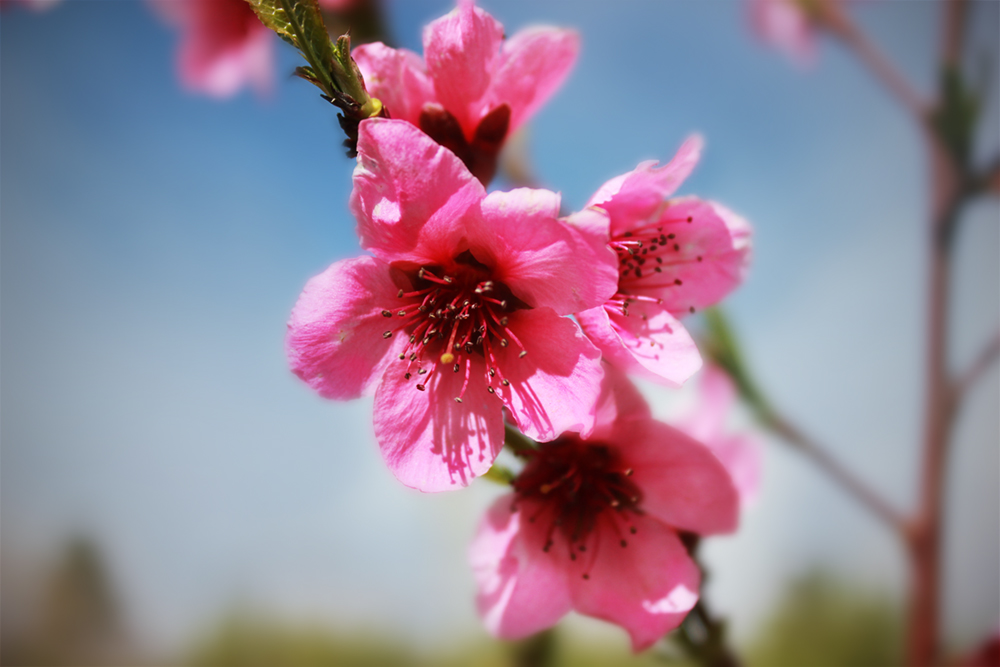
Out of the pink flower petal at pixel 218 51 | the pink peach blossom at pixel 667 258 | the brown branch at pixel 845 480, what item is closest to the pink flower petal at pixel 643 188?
the pink peach blossom at pixel 667 258

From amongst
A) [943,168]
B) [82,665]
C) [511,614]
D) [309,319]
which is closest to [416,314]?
[309,319]

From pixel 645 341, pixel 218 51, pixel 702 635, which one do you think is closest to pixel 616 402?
pixel 645 341

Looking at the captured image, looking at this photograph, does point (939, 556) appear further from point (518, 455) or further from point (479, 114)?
point (479, 114)

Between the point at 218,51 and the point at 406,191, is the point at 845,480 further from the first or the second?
the point at 218,51

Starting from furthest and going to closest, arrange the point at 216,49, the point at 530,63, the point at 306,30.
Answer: the point at 216,49
the point at 530,63
the point at 306,30

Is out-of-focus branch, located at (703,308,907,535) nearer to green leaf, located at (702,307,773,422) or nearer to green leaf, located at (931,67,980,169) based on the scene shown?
green leaf, located at (702,307,773,422)

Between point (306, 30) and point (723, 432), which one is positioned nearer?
point (306, 30)

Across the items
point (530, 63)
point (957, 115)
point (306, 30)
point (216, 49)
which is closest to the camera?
point (306, 30)

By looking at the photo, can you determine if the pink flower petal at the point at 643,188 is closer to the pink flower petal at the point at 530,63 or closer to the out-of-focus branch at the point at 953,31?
the pink flower petal at the point at 530,63
